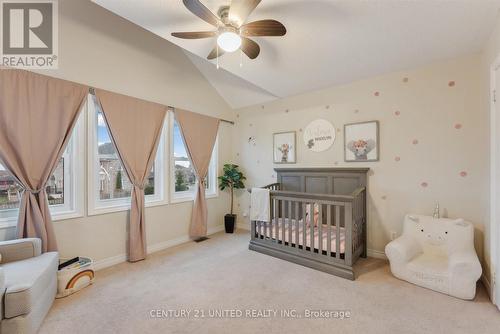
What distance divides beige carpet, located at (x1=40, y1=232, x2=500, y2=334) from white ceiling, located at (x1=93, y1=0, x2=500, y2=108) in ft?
7.65

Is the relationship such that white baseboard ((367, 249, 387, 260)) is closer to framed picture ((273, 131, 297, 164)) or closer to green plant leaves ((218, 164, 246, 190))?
framed picture ((273, 131, 297, 164))

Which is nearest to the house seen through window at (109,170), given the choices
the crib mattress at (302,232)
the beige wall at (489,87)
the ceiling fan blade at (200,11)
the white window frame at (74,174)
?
the white window frame at (74,174)

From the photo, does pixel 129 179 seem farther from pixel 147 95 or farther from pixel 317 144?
pixel 317 144

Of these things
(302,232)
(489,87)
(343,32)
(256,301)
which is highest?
(343,32)

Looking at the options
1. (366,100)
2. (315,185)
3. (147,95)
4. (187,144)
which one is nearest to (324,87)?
(366,100)

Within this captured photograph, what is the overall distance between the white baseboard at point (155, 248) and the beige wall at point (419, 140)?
2.07 meters

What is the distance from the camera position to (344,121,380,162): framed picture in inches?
111

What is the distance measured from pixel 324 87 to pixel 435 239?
2.28 metres

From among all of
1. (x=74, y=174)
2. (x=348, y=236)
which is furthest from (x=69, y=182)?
(x=348, y=236)

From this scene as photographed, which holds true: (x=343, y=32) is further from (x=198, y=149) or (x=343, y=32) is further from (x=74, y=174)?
(x=74, y=174)

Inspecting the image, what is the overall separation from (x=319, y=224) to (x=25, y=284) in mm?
2485

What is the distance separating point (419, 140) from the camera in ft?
8.35

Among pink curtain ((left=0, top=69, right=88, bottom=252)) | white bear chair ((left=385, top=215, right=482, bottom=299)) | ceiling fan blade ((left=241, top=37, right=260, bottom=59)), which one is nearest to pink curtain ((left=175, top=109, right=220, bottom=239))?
pink curtain ((left=0, top=69, right=88, bottom=252))

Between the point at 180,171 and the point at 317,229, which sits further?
the point at 180,171
